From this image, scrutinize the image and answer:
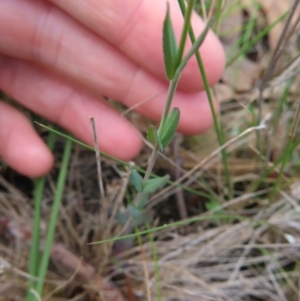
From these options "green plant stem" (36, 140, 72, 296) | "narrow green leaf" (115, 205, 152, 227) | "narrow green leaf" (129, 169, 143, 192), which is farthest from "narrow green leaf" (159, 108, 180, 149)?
"green plant stem" (36, 140, 72, 296)

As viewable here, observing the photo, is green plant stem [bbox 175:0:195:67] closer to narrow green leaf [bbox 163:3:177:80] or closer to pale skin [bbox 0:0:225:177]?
narrow green leaf [bbox 163:3:177:80]

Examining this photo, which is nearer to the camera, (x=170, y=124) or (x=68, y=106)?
(x=170, y=124)

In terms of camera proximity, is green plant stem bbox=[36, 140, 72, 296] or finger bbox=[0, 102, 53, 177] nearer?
green plant stem bbox=[36, 140, 72, 296]

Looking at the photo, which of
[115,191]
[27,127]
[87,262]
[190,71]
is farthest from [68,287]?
[190,71]

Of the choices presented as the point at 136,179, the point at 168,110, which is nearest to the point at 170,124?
the point at 168,110

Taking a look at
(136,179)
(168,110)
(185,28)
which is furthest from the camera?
(136,179)

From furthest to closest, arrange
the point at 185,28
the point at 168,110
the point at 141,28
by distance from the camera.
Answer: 1. the point at 141,28
2. the point at 168,110
3. the point at 185,28

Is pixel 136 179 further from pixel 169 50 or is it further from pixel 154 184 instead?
pixel 169 50
